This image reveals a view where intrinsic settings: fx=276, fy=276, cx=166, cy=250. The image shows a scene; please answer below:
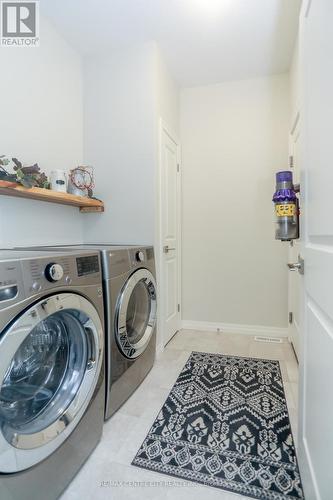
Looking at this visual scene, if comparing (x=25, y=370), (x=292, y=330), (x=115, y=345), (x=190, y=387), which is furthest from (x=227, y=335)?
(x=25, y=370)

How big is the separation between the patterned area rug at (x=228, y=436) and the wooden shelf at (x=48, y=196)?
1485mm

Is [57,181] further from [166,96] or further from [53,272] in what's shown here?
[166,96]

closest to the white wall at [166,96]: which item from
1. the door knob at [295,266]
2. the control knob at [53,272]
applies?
the door knob at [295,266]

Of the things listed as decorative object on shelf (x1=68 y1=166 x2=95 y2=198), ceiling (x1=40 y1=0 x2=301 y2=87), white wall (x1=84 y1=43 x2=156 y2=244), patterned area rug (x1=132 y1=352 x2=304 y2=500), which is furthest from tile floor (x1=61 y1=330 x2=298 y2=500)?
ceiling (x1=40 y1=0 x2=301 y2=87)

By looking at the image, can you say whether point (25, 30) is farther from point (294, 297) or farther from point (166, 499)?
point (294, 297)

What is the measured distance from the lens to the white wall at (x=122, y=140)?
7.27 ft

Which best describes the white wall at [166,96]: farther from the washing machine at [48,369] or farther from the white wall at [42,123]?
the washing machine at [48,369]

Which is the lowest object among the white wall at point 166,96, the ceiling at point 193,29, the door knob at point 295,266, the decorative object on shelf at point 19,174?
the door knob at point 295,266

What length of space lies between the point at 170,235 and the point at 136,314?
37.5 inches

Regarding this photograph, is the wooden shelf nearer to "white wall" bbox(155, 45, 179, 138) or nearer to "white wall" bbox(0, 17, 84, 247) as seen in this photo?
"white wall" bbox(0, 17, 84, 247)

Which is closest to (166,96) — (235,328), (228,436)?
(235,328)

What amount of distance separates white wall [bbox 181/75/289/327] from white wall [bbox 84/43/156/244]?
0.82m

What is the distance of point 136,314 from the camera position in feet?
6.34

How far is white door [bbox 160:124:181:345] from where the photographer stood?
8.05 ft
